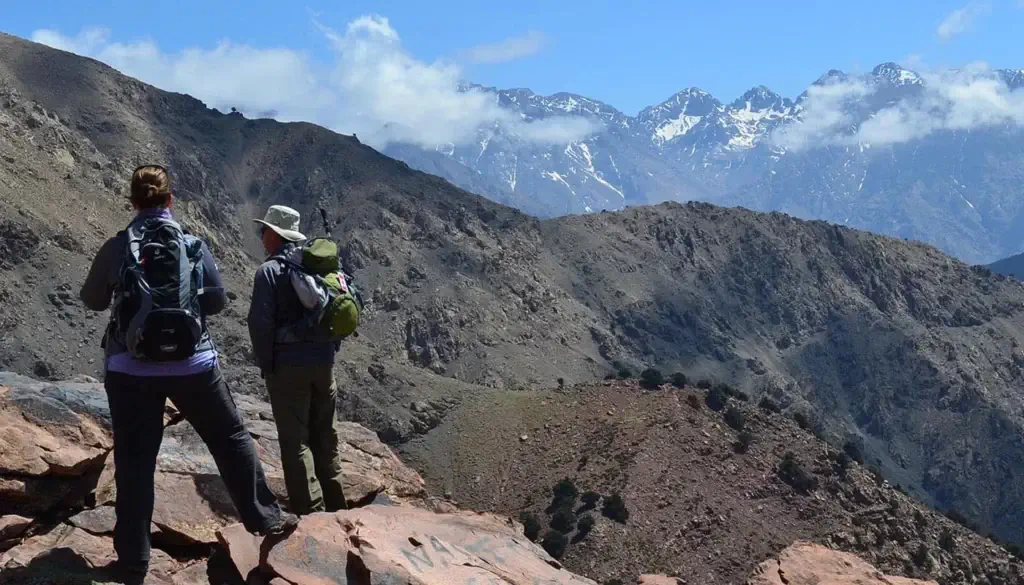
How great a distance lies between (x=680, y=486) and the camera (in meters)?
50.0

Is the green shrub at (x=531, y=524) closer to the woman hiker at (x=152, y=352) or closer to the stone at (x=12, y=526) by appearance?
the stone at (x=12, y=526)

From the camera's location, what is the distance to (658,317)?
4742 inches

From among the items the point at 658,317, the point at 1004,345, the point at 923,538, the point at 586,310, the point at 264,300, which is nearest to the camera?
the point at 264,300

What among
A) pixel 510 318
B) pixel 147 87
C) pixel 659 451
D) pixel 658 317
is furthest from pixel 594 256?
pixel 659 451

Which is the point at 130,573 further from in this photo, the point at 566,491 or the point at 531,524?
the point at 566,491

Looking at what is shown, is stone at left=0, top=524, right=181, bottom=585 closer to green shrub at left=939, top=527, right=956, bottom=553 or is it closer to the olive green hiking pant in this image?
the olive green hiking pant

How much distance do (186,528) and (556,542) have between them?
39.2 metres

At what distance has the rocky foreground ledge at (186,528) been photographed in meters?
8.53

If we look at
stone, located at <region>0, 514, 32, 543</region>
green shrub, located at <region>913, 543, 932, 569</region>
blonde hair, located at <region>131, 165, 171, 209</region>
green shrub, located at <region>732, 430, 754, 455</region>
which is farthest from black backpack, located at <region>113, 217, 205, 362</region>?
green shrub, located at <region>732, 430, 754, 455</region>

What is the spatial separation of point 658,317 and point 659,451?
226 feet

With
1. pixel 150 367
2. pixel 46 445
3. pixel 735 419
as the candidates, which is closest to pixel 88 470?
pixel 46 445

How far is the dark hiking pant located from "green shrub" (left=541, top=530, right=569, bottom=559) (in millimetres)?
39914

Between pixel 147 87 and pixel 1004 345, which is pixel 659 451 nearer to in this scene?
pixel 147 87

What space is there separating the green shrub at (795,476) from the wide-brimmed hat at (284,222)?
148ft
